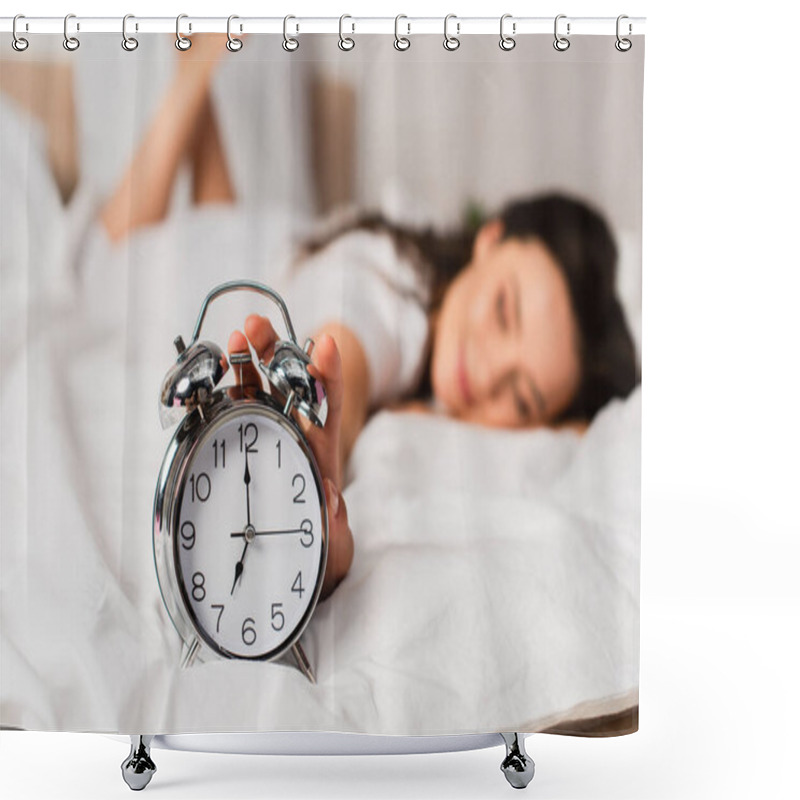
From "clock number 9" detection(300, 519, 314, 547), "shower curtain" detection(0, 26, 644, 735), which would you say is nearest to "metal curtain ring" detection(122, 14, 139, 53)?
"shower curtain" detection(0, 26, 644, 735)

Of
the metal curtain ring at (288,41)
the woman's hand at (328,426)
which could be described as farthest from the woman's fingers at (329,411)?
the metal curtain ring at (288,41)

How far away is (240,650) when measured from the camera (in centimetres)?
178

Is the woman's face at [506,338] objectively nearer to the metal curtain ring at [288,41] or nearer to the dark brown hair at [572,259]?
the dark brown hair at [572,259]

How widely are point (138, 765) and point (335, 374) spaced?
0.72m

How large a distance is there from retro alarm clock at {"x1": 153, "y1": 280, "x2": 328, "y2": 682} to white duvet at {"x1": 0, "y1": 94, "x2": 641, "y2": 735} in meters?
0.03

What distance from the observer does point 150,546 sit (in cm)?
177

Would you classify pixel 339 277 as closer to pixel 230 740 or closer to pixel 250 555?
pixel 250 555

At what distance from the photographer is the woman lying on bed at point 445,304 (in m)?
1.76

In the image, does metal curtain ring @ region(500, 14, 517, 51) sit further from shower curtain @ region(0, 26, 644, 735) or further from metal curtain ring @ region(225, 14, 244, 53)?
metal curtain ring @ region(225, 14, 244, 53)

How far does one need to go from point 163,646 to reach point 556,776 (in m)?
0.69

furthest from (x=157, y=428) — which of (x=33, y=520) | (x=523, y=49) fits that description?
(x=523, y=49)

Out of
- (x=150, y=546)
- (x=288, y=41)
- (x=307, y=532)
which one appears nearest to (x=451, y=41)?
(x=288, y=41)

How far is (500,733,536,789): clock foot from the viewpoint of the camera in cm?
188

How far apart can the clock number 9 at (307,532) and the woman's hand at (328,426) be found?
28 mm
